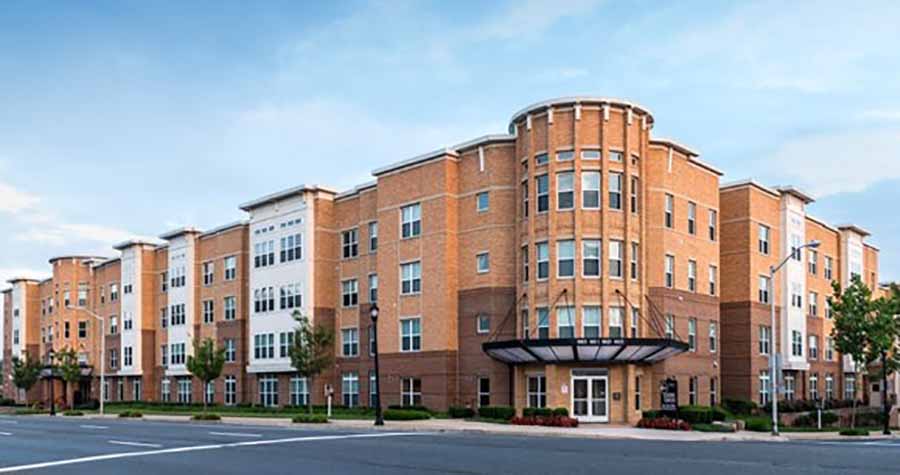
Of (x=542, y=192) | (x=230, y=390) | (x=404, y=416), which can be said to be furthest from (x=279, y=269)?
(x=542, y=192)

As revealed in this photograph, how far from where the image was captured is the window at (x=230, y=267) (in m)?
65.3

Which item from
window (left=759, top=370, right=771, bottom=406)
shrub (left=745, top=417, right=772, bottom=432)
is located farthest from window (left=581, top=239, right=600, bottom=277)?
window (left=759, top=370, right=771, bottom=406)

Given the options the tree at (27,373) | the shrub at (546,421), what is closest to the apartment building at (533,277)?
the shrub at (546,421)

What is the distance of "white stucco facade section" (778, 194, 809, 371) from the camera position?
56.6 meters

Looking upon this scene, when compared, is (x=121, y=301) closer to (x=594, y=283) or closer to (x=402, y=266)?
(x=402, y=266)

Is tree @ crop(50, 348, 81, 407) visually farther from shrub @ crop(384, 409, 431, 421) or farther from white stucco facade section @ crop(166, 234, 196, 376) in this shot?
shrub @ crop(384, 409, 431, 421)

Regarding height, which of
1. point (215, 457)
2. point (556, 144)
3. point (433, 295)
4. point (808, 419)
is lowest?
point (808, 419)

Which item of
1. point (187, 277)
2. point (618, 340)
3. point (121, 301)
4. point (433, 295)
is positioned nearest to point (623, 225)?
point (618, 340)

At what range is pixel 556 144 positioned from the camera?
43.1 metres

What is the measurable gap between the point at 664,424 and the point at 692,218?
14.8 meters

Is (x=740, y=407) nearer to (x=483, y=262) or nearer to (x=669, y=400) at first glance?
(x=669, y=400)

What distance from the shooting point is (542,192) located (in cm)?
4356

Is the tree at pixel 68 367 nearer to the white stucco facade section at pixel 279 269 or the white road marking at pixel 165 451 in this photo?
the white stucco facade section at pixel 279 269

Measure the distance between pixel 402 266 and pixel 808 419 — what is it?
2225 centimetres
